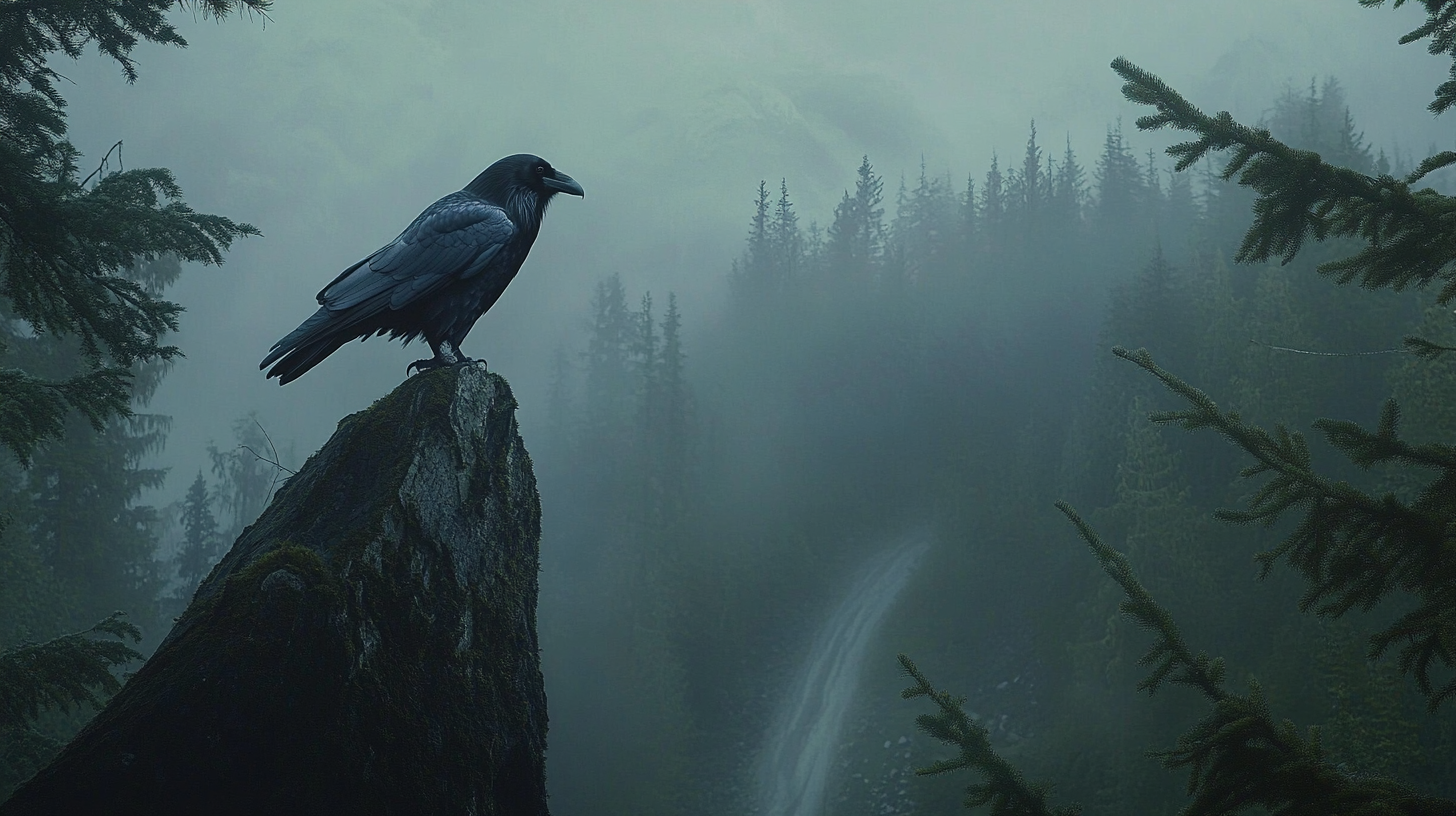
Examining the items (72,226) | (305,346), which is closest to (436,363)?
(305,346)

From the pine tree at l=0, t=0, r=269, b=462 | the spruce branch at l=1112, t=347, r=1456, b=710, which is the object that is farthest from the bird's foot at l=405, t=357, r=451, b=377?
the spruce branch at l=1112, t=347, r=1456, b=710

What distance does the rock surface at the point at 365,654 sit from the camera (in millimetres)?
3143

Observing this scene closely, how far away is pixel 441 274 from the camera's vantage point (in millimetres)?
5371

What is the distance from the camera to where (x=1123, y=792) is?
17.2 meters

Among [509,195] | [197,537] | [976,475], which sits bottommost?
[509,195]

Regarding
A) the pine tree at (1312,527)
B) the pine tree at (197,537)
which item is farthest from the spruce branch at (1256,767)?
the pine tree at (197,537)

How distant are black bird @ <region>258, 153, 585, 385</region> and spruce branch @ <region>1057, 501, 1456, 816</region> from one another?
4260 millimetres

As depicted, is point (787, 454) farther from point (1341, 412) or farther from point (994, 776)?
point (994, 776)

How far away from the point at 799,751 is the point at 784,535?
15.0 m

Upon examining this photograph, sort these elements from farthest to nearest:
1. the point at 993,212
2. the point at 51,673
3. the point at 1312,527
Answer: the point at 993,212
the point at 51,673
the point at 1312,527

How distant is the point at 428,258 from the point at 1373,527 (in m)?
5.81

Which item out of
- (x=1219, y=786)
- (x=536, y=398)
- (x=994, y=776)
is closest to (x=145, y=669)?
(x=994, y=776)

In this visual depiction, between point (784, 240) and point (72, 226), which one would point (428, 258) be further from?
point (784, 240)

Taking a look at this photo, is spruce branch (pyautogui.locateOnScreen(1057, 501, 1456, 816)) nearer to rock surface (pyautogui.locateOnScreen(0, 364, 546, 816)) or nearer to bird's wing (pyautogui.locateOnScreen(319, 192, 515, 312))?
rock surface (pyautogui.locateOnScreen(0, 364, 546, 816))
